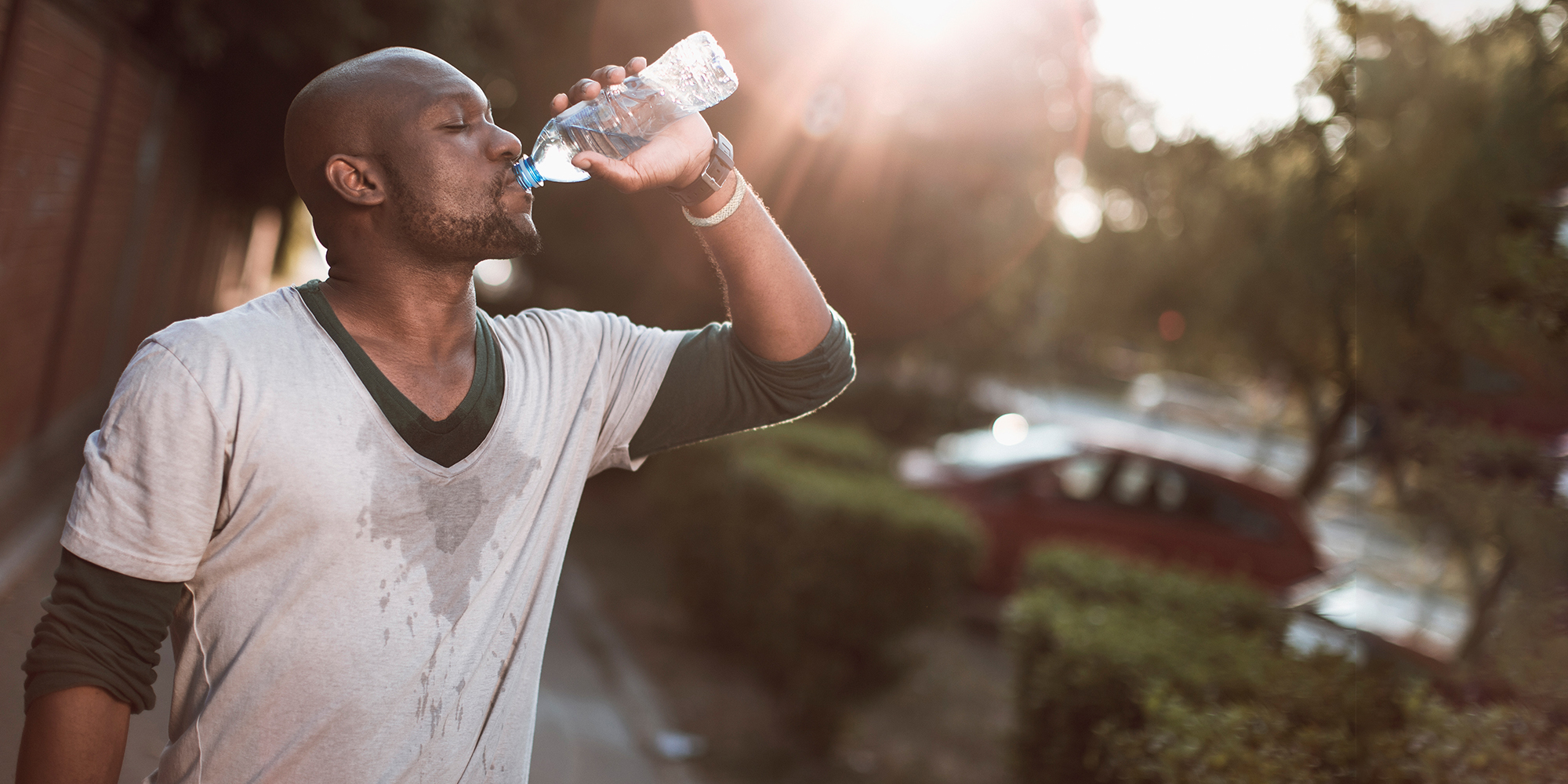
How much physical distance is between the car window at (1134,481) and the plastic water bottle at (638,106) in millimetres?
7961

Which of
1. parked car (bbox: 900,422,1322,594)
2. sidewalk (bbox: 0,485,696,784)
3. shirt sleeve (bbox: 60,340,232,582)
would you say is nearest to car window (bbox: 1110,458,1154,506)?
parked car (bbox: 900,422,1322,594)

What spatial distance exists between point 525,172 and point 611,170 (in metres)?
0.19

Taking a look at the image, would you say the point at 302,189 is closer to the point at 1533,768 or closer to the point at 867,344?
the point at 1533,768

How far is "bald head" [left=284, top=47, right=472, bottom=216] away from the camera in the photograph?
1.70 m

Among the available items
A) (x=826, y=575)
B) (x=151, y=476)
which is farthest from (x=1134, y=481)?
(x=151, y=476)

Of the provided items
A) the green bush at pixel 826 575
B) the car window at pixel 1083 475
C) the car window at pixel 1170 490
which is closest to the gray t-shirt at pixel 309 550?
the green bush at pixel 826 575

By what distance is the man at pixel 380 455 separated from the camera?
4.69ft

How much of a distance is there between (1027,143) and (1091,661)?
6805 millimetres

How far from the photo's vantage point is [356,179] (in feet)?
5.64

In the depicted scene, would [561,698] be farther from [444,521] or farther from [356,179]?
[356,179]

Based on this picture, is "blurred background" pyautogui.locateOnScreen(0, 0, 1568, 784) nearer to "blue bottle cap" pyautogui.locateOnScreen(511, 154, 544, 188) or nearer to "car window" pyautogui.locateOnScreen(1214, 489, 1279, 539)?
"car window" pyautogui.locateOnScreen(1214, 489, 1279, 539)

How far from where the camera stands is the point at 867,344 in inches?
520

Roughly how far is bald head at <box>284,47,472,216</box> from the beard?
0.06 meters

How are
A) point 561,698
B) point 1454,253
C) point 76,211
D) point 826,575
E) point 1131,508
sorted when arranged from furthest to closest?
1. point 1131,508
2. point 76,211
3. point 561,698
4. point 826,575
5. point 1454,253
